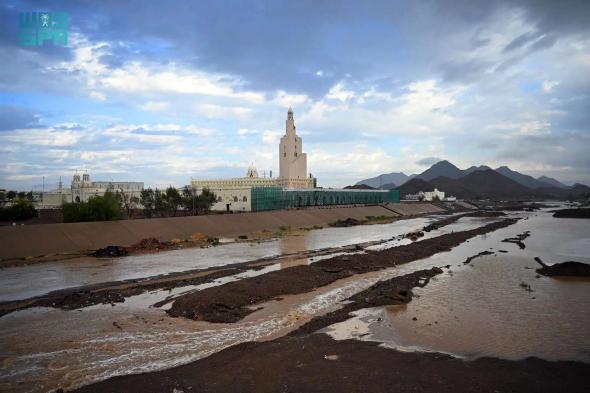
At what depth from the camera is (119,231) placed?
3894 centimetres

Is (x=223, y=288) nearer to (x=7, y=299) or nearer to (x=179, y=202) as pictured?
(x=7, y=299)

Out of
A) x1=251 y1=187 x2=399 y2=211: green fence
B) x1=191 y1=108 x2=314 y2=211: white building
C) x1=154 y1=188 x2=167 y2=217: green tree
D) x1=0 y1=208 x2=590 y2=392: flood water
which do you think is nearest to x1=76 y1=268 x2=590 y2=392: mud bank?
x1=0 y1=208 x2=590 y2=392: flood water

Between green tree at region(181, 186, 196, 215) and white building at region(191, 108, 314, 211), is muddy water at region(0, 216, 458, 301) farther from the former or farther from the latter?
white building at region(191, 108, 314, 211)

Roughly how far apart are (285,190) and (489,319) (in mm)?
65260

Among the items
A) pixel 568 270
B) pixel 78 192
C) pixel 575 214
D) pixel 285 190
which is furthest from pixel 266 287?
pixel 575 214

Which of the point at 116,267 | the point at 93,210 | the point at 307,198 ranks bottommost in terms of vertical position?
the point at 116,267

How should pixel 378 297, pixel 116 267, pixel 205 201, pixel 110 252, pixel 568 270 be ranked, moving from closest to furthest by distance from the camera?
1. pixel 378 297
2. pixel 568 270
3. pixel 116 267
4. pixel 110 252
5. pixel 205 201

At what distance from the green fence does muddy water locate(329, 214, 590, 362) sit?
50.4m

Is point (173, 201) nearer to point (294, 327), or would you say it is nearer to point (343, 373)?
point (294, 327)

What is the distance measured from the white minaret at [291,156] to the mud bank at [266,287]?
76430mm

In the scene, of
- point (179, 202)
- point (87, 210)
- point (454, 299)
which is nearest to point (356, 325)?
point (454, 299)

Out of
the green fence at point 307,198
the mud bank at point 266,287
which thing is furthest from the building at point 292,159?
the mud bank at point 266,287

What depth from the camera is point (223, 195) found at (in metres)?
75.9

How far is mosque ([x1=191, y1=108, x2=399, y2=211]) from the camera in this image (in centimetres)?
7212
